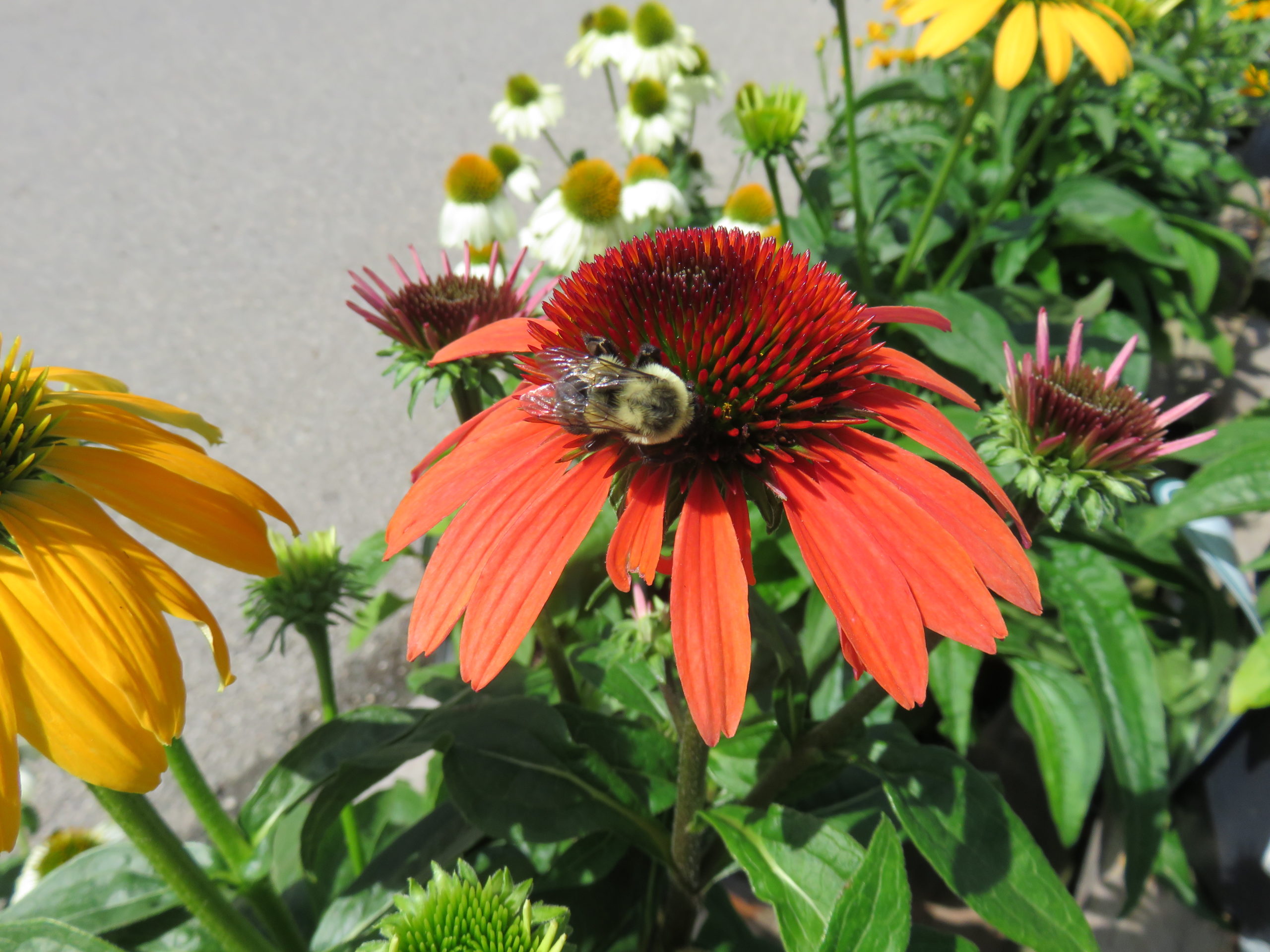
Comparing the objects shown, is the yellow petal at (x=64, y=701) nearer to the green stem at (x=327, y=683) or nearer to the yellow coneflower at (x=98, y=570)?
the yellow coneflower at (x=98, y=570)

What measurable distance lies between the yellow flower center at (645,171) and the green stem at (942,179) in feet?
1.46

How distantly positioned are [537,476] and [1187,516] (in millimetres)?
784

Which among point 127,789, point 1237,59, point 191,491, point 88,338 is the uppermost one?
point 88,338

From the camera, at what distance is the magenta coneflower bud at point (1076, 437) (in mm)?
670

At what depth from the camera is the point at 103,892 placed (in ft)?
2.28

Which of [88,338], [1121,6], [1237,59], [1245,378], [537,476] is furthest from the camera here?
[88,338]

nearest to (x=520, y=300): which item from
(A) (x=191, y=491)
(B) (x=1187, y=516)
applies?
(A) (x=191, y=491)

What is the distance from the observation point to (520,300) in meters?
0.92

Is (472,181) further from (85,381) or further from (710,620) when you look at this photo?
(710,620)

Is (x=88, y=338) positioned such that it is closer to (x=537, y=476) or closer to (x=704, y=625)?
(x=537, y=476)

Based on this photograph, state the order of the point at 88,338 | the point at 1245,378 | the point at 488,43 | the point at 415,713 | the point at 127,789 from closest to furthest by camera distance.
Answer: the point at 127,789 → the point at 415,713 → the point at 1245,378 → the point at 88,338 → the point at 488,43

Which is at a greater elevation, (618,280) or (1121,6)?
(1121,6)

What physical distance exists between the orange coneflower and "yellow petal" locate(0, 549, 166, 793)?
6.5 inches

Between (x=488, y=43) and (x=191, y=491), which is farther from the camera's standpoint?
(x=488, y=43)
